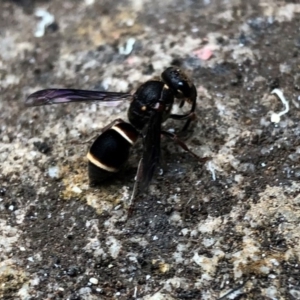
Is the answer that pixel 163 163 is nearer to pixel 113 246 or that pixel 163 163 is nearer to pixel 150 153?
pixel 150 153

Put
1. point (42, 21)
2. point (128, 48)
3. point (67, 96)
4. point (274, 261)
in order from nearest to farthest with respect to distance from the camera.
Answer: point (274, 261), point (67, 96), point (128, 48), point (42, 21)

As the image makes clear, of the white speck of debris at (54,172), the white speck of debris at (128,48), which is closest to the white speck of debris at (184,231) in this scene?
the white speck of debris at (54,172)

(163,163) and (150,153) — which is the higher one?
(150,153)

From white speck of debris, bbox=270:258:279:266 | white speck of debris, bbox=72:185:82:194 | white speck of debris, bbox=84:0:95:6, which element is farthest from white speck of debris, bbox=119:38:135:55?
white speck of debris, bbox=270:258:279:266

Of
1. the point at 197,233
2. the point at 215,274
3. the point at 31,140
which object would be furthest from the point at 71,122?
the point at 215,274

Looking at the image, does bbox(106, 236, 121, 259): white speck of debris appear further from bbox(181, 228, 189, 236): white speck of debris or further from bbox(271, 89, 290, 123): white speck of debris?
bbox(271, 89, 290, 123): white speck of debris

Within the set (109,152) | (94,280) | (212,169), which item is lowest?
(94,280)

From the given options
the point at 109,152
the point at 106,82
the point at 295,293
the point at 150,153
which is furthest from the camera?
the point at 106,82

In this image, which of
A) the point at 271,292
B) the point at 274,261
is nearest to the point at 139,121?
the point at 274,261

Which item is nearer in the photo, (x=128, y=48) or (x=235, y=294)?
(x=235, y=294)
